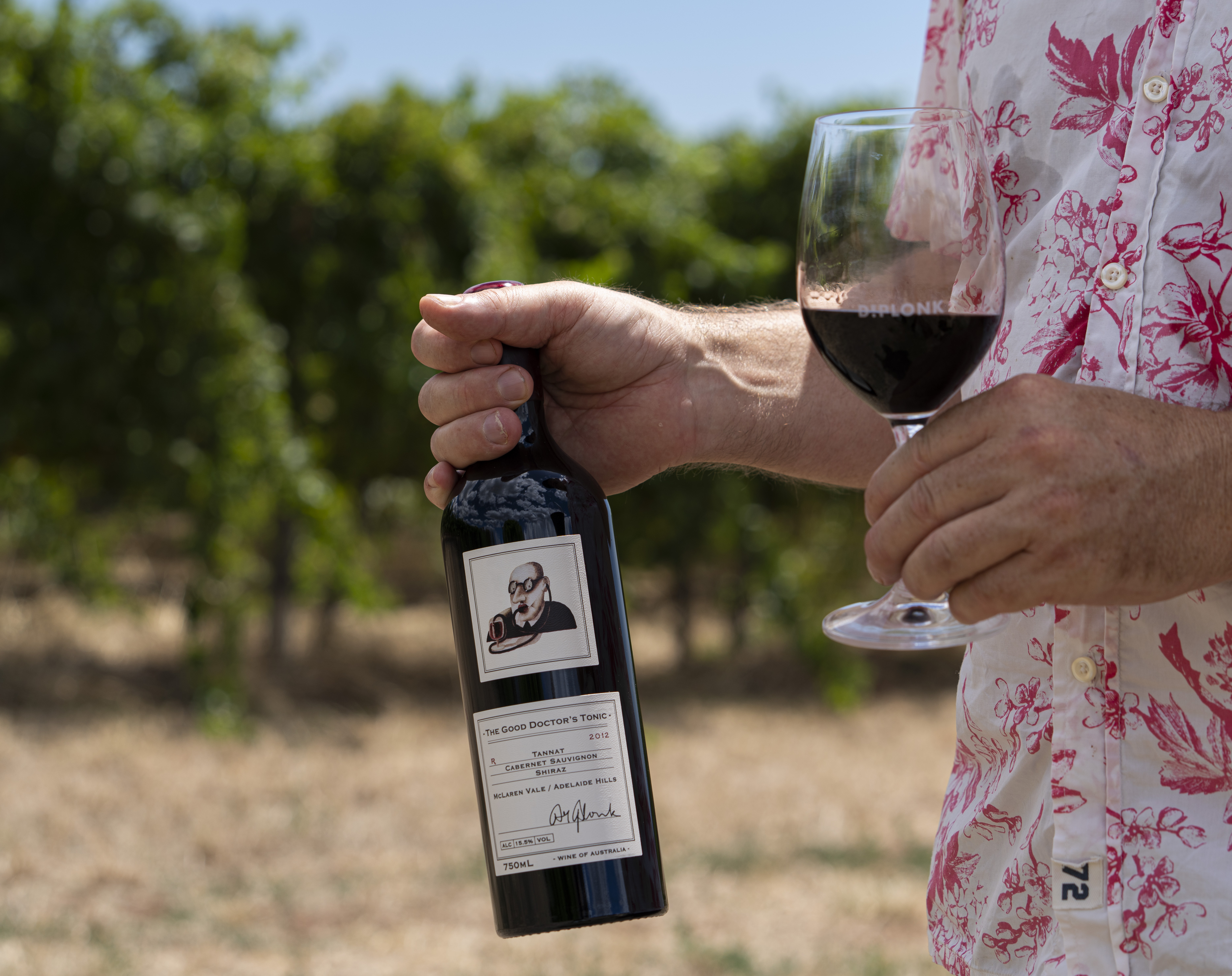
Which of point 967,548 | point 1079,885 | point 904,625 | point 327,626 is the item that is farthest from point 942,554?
point 327,626

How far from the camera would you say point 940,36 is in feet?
4.91

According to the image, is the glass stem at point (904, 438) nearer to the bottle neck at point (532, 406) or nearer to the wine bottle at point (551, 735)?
the wine bottle at point (551, 735)

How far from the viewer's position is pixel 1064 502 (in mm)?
857

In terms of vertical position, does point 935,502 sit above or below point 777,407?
below

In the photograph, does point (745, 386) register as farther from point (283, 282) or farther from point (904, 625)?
point (283, 282)

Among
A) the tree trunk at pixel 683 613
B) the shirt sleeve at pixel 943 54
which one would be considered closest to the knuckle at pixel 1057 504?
the shirt sleeve at pixel 943 54

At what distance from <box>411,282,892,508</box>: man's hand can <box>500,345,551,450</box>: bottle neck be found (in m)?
0.02

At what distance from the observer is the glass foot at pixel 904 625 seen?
3.28 ft

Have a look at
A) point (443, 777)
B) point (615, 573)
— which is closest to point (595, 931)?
point (443, 777)

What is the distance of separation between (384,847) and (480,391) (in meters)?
4.06

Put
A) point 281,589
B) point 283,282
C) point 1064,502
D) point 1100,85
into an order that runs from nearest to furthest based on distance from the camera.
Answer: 1. point 1064,502
2. point 1100,85
3. point 283,282
4. point 281,589

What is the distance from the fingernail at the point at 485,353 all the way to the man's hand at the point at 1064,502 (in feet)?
1.87

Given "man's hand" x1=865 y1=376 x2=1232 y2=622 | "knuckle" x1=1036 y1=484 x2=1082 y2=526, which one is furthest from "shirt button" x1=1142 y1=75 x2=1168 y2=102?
"knuckle" x1=1036 y1=484 x2=1082 y2=526

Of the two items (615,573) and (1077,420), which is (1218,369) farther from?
(615,573)
